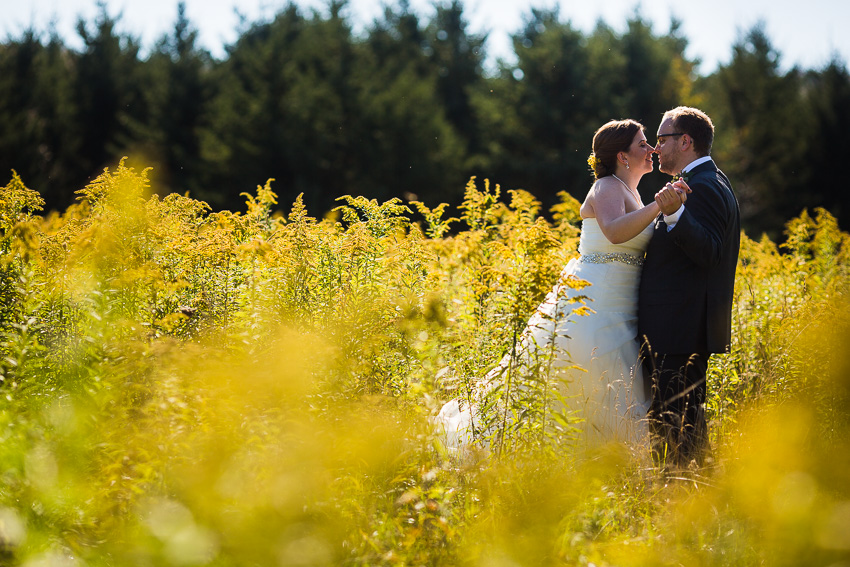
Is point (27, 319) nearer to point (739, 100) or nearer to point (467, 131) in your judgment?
point (467, 131)

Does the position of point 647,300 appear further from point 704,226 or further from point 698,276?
point 704,226

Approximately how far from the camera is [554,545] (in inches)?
113

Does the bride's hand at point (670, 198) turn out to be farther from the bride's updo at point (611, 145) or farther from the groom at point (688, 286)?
the bride's updo at point (611, 145)

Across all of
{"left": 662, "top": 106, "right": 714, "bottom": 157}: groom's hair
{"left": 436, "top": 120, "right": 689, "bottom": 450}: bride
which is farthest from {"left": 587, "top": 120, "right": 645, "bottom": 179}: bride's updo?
{"left": 662, "top": 106, "right": 714, "bottom": 157}: groom's hair

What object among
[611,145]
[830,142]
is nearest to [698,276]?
[611,145]

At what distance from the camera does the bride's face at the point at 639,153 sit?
16.1 ft

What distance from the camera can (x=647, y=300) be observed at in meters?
4.64

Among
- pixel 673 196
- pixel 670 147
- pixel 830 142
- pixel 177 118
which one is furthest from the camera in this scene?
pixel 177 118

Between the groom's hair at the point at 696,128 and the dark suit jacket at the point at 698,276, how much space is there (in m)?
0.13

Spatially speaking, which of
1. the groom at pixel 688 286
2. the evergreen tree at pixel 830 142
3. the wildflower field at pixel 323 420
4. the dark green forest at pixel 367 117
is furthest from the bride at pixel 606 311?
the evergreen tree at pixel 830 142

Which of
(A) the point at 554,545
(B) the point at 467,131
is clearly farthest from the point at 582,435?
(B) the point at 467,131

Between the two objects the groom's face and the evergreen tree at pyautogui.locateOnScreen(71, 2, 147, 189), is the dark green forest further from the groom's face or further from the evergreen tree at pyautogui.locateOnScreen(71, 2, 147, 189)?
the groom's face

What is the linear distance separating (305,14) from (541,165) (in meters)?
13.3

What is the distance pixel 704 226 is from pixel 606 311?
809mm
